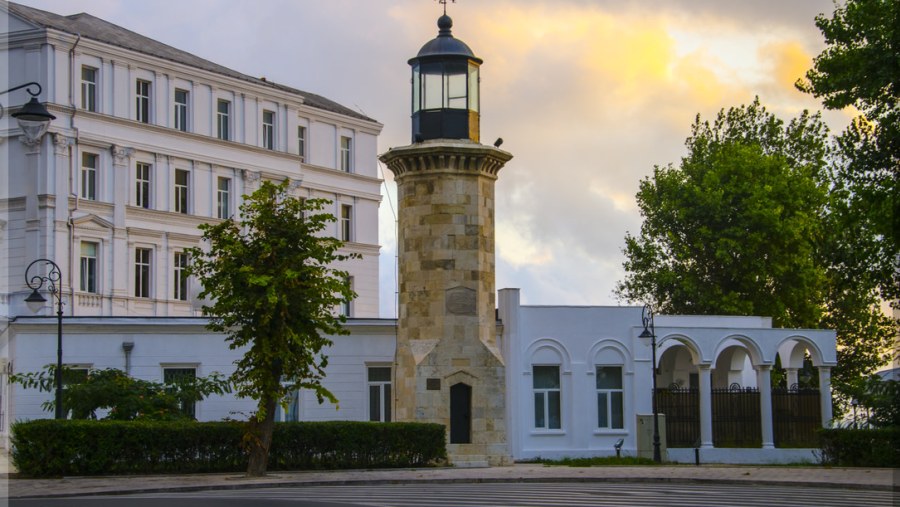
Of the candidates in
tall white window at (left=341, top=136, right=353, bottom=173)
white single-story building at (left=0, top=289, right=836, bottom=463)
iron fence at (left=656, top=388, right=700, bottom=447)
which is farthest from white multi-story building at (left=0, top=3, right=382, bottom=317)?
iron fence at (left=656, top=388, right=700, bottom=447)

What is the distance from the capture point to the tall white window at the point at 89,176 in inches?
2350

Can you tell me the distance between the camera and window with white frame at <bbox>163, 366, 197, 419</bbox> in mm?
37656

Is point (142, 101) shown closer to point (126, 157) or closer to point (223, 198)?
point (126, 157)

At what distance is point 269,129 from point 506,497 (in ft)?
154

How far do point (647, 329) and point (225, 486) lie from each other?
1803cm

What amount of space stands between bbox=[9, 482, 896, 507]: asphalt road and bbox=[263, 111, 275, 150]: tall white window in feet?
135

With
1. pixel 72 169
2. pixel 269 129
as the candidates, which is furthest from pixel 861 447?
pixel 269 129

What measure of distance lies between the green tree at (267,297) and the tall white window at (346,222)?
137ft

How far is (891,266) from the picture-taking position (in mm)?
41812

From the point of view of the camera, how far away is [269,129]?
231 ft

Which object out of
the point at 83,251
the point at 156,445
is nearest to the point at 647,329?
the point at 156,445

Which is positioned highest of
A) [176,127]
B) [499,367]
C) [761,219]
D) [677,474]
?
[176,127]

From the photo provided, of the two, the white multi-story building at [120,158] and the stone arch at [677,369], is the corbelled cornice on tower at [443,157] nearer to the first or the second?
the stone arch at [677,369]

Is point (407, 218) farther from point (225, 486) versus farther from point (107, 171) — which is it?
point (107, 171)
